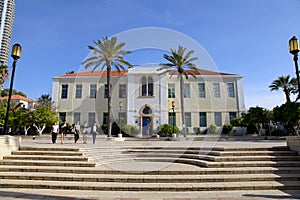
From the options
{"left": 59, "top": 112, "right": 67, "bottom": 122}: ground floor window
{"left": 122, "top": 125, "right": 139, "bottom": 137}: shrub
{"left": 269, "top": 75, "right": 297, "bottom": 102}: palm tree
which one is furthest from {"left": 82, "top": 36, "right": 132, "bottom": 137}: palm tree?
{"left": 269, "top": 75, "right": 297, "bottom": 102}: palm tree

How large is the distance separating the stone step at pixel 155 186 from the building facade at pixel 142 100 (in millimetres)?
20761

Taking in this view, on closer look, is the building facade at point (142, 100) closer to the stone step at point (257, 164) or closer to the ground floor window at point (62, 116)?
the ground floor window at point (62, 116)

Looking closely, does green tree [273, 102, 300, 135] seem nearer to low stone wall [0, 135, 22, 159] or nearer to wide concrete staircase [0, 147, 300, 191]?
wide concrete staircase [0, 147, 300, 191]

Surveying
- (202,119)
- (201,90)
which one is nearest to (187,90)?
(201,90)

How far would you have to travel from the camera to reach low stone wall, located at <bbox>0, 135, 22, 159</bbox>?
7.46 m

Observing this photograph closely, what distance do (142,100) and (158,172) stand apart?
21.4 m

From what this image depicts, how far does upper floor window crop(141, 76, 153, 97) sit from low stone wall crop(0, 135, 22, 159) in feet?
67.7

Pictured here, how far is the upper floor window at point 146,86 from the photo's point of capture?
92.3ft

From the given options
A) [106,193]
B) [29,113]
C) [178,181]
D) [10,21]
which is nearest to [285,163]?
[178,181]

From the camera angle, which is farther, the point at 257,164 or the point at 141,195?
the point at 257,164

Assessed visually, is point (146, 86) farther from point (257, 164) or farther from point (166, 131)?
point (257, 164)

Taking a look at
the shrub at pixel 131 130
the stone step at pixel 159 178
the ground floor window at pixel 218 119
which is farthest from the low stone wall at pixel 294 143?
the shrub at pixel 131 130

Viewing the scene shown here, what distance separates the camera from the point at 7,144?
768cm

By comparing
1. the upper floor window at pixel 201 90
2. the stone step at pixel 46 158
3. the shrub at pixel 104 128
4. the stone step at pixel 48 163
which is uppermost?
the upper floor window at pixel 201 90
